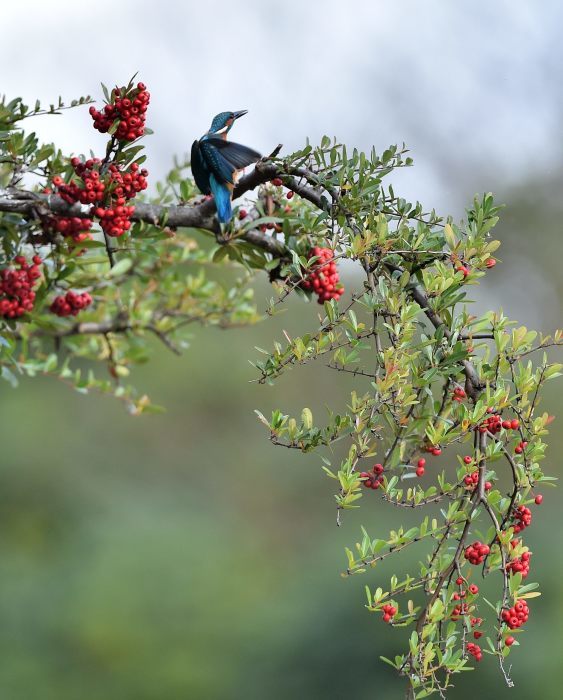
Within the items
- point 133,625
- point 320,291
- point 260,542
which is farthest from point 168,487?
point 320,291

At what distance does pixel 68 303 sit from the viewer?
160 centimetres

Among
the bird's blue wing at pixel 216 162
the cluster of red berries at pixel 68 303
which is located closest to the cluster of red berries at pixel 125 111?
the bird's blue wing at pixel 216 162

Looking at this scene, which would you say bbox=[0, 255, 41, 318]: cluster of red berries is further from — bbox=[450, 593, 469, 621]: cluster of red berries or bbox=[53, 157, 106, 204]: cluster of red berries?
bbox=[450, 593, 469, 621]: cluster of red berries

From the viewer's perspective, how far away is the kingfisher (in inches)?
50.7

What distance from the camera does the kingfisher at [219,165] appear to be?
4.23 feet

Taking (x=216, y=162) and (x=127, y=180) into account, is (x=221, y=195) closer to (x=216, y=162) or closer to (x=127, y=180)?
(x=216, y=162)

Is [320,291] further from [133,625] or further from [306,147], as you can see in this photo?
[133,625]

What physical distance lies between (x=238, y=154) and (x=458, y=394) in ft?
1.61

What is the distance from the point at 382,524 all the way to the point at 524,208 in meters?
3.54

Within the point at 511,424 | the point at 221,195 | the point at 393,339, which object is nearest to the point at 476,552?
the point at 511,424

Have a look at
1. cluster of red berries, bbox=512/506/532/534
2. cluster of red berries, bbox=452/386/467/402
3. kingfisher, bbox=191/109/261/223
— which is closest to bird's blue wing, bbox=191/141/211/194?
kingfisher, bbox=191/109/261/223

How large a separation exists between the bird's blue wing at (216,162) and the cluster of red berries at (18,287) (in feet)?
1.05

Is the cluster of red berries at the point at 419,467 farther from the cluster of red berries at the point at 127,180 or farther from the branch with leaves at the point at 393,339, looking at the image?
the cluster of red berries at the point at 127,180

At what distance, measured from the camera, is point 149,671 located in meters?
4.40
